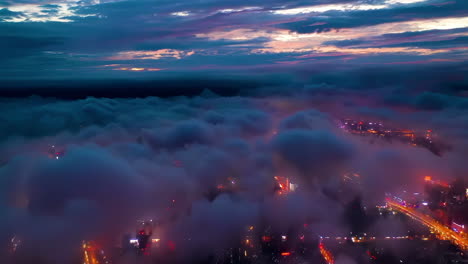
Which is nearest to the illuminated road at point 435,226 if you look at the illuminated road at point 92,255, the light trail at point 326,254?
the light trail at point 326,254

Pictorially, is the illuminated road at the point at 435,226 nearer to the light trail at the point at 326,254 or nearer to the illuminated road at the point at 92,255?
the light trail at the point at 326,254

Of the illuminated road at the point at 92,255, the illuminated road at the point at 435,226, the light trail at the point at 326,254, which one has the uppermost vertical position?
the illuminated road at the point at 92,255

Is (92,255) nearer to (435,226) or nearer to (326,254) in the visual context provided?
(326,254)

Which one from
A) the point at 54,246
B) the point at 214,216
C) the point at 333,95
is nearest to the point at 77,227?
the point at 54,246

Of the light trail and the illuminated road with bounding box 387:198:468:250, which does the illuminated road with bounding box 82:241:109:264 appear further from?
the illuminated road with bounding box 387:198:468:250

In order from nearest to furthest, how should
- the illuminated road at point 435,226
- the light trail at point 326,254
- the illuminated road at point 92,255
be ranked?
the illuminated road at point 92,255 → the light trail at point 326,254 → the illuminated road at point 435,226

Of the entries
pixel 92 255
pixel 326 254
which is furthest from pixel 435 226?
pixel 92 255
